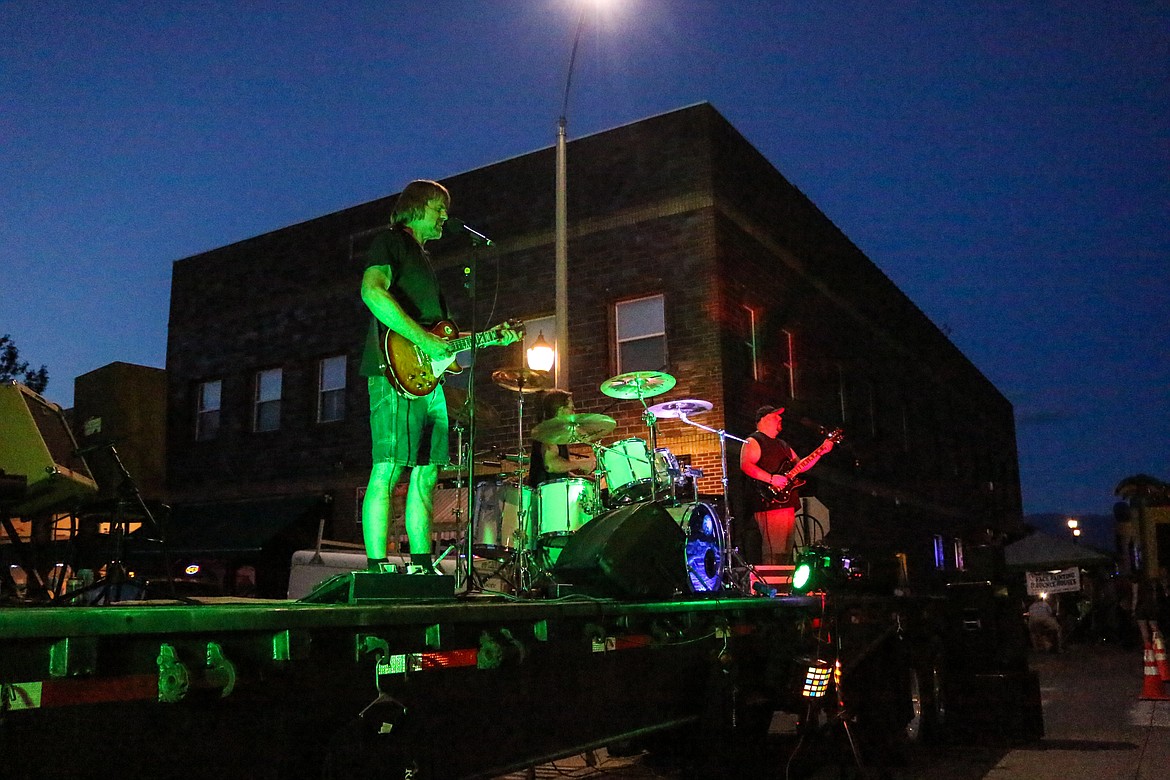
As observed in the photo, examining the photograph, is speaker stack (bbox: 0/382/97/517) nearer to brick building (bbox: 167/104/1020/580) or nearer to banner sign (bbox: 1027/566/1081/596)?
brick building (bbox: 167/104/1020/580)

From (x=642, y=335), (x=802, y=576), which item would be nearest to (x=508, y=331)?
(x=802, y=576)

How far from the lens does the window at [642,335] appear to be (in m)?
14.3

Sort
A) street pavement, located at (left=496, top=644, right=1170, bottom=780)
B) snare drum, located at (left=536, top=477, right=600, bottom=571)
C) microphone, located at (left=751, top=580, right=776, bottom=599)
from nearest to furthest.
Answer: street pavement, located at (left=496, top=644, right=1170, bottom=780), microphone, located at (left=751, top=580, right=776, bottom=599), snare drum, located at (left=536, top=477, right=600, bottom=571)

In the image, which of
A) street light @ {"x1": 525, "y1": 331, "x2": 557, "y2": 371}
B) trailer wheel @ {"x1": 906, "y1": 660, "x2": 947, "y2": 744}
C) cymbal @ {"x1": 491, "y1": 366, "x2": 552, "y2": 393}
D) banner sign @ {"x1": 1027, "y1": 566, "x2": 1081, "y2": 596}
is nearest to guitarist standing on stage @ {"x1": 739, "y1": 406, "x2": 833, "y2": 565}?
trailer wheel @ {"x1": 906, "y1": 660, "x2": 947, "y2": 744}

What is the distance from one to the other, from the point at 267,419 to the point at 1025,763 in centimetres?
1450

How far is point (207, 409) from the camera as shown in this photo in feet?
62.9

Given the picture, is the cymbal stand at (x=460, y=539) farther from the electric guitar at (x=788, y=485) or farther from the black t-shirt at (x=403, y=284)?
the electric guitar at (x=788, y=485)

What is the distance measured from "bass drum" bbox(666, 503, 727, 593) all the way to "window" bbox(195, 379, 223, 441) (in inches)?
563

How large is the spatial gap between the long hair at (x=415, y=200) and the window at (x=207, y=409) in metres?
15.4

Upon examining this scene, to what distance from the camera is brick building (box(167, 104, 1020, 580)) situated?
14125 millimetres

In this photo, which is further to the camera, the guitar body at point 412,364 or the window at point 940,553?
the window at point 940,553

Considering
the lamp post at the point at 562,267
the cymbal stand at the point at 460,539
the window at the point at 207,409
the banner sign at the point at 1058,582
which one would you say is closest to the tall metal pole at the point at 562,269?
the lamp post at the point at 562,267

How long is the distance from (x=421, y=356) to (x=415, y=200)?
0.83 metres

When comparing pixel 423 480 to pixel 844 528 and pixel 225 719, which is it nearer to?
pixel 225 719
